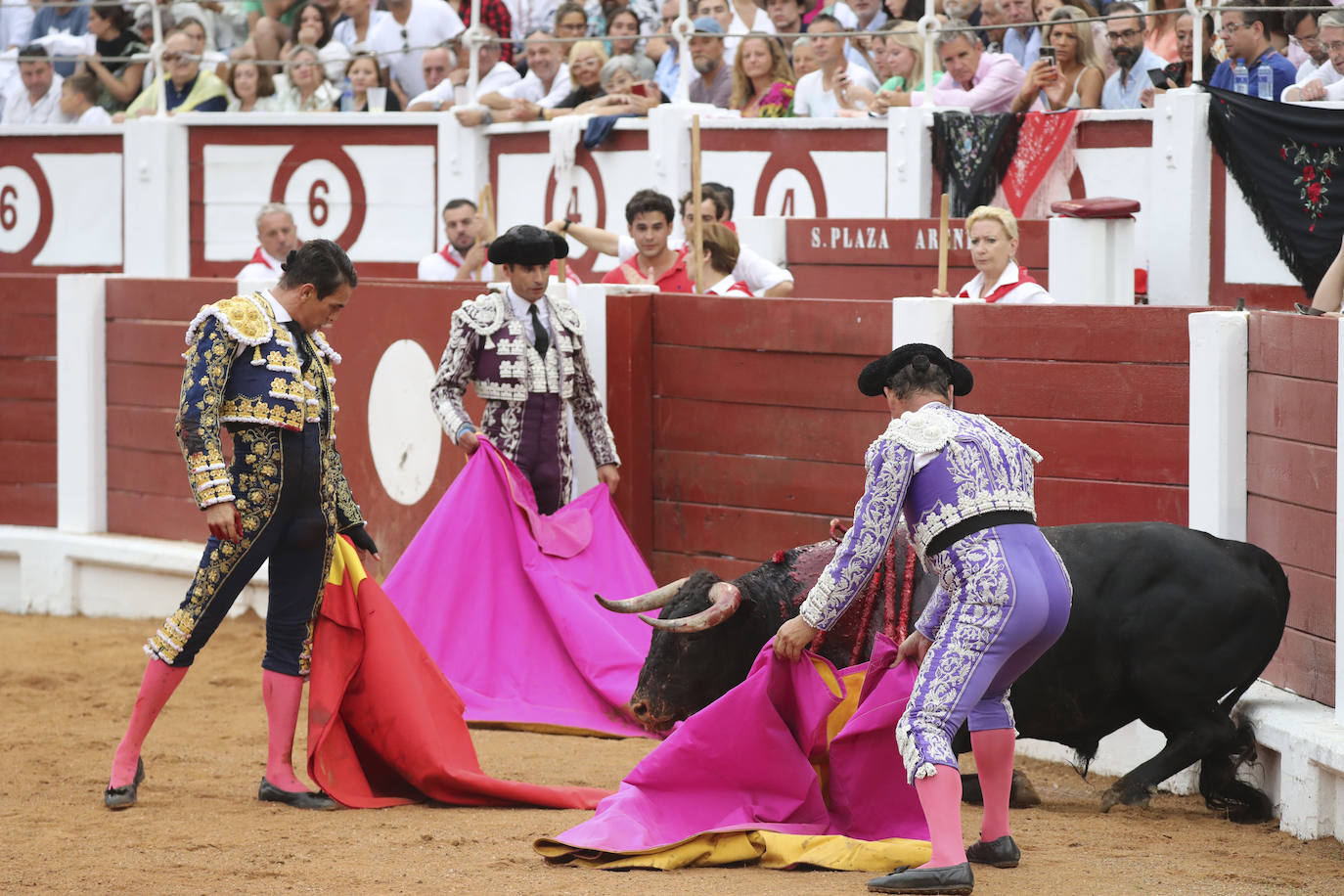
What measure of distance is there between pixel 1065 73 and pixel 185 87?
5.95 metres

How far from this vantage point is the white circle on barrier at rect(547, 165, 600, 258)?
10008 mm

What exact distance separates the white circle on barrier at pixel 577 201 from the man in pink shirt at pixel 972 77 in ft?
6.41

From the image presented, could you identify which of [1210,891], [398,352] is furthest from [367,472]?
[1210,891]

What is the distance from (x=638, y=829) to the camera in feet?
13.3

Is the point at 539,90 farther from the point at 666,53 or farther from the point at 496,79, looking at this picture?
the point at 666,53

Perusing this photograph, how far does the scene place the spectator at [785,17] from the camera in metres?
9.37

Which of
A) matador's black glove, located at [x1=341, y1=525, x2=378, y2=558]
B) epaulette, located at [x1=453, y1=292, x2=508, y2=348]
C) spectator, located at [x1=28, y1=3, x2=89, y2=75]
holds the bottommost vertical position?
matador's black glove, located at [x1=341, y1=525, x2=378, y2=558]

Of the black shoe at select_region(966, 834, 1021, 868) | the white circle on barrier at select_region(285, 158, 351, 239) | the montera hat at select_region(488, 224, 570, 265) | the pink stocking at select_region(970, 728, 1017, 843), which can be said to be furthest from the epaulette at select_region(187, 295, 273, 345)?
the white circle on barrier at select_region(285, 158, 351, 239)

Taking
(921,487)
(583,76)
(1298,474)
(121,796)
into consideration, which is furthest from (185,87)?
(921,487)

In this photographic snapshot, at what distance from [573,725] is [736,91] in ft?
15.3

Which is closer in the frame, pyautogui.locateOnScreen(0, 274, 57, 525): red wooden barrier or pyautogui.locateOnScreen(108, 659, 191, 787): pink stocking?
pyautogui.locateOnScreen(108, 659, 191, 787): pink stocking

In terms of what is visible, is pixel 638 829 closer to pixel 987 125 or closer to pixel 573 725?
pixel 573 725

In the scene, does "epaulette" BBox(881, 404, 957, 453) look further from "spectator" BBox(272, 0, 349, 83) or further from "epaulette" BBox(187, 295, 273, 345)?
"spectator" BBox(272, 0, 349, 83)

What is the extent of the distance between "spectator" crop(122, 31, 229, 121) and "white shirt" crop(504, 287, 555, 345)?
619 centimetres
